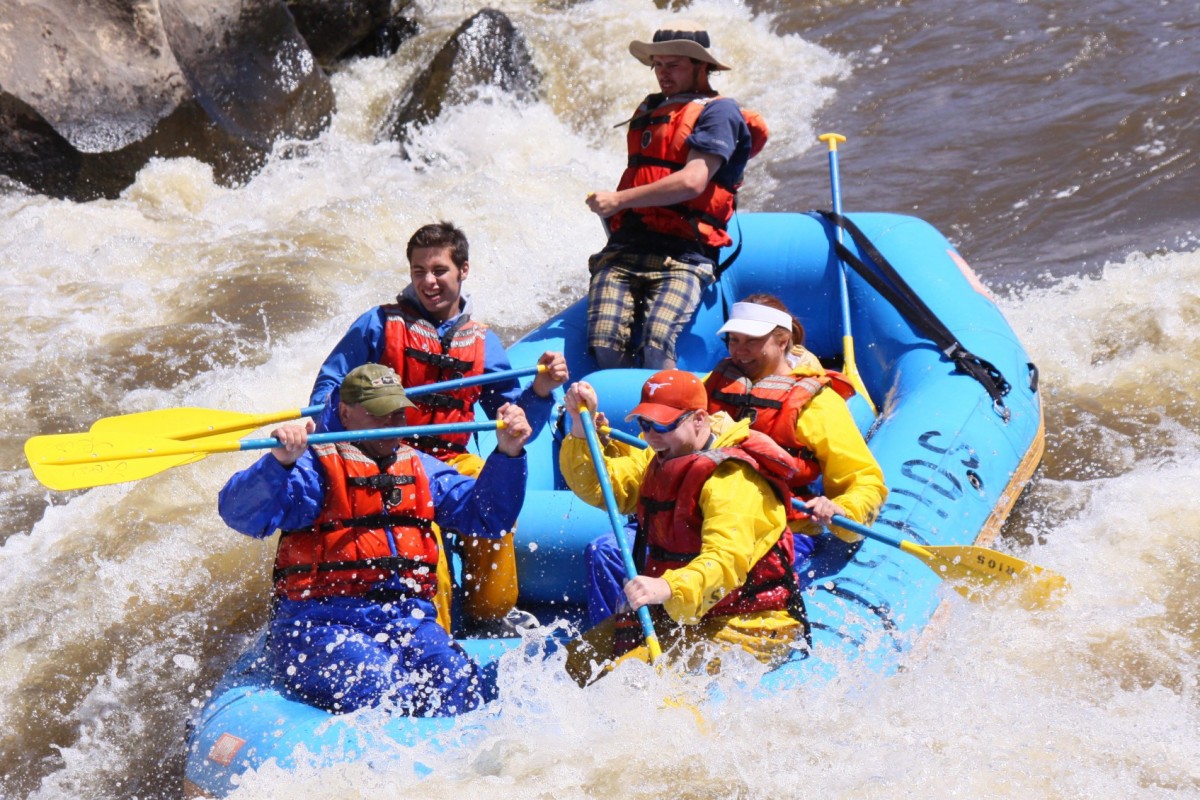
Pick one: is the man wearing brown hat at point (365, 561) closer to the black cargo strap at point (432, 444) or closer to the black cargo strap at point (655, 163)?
the black cargo strap at point (432, 444)

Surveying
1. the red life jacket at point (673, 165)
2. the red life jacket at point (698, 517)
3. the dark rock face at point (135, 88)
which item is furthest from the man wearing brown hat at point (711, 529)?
the dark rock face at point (135, 88)

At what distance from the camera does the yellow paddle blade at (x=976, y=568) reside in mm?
3803

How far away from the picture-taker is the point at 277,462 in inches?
131

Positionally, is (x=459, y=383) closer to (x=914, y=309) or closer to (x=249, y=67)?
(x=914, y=309)

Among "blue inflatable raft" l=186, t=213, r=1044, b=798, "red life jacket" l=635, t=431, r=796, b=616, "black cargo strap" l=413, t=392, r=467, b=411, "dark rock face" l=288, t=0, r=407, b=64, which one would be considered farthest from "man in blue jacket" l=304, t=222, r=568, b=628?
"dark rock face" l=288, t=0, r=407, b=64

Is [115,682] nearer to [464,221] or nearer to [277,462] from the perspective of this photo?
[277,462]

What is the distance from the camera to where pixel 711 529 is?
10.6 ft

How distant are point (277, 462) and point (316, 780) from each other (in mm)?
767

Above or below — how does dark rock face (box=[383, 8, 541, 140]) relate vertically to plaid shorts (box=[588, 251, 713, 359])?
above

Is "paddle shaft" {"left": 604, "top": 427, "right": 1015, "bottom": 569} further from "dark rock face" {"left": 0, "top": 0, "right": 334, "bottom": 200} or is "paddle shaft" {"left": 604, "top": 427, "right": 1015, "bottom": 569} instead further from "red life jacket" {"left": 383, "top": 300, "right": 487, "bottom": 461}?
"dark rock face" {"left": 0, "top": 0, "right": 334, "bottom": 200}

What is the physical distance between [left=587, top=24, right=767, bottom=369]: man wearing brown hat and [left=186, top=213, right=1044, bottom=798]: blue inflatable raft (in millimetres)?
195

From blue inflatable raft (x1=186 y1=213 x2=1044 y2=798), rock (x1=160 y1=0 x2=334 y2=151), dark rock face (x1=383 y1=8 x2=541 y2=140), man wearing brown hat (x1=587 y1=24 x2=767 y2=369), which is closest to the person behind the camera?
blue inflatable raft (x1=186 y1=213 x2=1044 y2=798)

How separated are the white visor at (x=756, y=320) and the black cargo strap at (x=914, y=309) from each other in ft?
3.80

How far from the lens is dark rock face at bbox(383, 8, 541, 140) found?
32.5 ft
